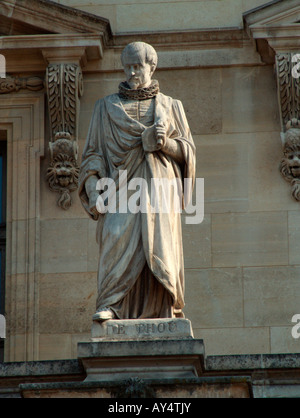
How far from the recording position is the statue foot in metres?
15.3

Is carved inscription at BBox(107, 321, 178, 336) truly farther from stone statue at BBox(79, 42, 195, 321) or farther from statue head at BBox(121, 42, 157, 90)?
statue head at BBox(121, 42, 157, 90)

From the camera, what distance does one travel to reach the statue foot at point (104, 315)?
50.3 feet

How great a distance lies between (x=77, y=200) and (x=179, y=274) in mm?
3748

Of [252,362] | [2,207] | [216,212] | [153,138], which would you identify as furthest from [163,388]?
[2,207]

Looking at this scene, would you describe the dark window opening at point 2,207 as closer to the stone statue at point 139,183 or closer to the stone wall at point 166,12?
the stone wall at point 166,12

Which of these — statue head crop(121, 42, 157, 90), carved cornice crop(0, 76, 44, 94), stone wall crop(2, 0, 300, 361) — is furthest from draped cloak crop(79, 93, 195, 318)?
carved cornice crop(0, 76, 44, 94)

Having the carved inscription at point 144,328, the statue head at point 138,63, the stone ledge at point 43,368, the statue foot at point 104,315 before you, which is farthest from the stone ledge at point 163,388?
the statue head at point 138,63

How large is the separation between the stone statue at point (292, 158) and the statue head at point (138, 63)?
10.4 ft

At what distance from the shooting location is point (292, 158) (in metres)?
19.1

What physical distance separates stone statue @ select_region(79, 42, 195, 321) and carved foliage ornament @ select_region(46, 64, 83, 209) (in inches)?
115

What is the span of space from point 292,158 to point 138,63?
11.1ft

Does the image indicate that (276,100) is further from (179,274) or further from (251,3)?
(179,274)

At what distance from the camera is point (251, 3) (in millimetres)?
19719
